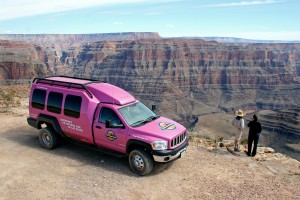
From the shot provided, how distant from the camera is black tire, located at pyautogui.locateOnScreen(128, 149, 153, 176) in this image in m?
8.21

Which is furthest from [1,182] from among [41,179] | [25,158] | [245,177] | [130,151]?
[245,177]

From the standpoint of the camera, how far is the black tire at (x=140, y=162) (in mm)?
8211

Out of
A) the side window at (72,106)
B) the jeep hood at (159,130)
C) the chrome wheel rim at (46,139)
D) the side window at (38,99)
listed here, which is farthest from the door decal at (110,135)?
the side window at (38,99)

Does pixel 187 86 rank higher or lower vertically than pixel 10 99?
lower

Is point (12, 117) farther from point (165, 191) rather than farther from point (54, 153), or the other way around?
point (165, 191)

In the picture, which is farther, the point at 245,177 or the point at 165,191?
the point at 245,177

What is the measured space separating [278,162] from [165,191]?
14.9 ft

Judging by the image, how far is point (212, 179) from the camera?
8.32 metres

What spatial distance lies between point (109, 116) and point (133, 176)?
6.20 feet

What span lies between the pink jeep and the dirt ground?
21.5 inches

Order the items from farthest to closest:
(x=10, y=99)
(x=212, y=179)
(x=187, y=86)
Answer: (x=187, y=86), (x=10, y=99), (x=212, y=179)

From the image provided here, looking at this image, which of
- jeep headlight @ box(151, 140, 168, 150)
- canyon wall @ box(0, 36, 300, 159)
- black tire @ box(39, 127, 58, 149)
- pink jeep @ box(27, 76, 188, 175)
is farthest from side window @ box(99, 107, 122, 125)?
canyon wall @ box(0, 36, 300, 159)

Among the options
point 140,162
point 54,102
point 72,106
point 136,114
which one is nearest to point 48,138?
point 54,102

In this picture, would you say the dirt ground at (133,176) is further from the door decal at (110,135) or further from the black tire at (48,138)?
the door decal at (110,135)
